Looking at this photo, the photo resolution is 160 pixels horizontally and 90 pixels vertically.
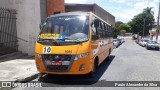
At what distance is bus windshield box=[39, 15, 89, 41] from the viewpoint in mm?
8625

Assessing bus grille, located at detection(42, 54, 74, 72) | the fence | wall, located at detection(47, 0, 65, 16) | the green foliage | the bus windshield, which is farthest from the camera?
the green foliage

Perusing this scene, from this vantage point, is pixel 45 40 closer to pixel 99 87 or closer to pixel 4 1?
pixel 99 87

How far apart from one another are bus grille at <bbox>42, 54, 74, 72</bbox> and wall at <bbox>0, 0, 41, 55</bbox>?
6.73m

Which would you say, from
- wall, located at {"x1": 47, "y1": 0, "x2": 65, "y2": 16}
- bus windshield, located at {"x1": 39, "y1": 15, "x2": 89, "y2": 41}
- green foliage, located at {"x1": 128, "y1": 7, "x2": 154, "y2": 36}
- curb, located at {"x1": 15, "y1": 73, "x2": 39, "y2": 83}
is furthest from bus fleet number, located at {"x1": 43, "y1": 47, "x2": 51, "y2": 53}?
green foliage, located at {"x1": 128, "y1": 7, "x2": 154, "y2": 36}

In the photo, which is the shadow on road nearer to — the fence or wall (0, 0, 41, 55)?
wall (0, 0, 41, 55)

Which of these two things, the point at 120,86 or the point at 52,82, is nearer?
the point at 120,86

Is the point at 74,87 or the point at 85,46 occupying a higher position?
the point at 85,46

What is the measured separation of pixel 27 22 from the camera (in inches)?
583

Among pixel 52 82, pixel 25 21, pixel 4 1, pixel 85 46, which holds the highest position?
pixel 4 1

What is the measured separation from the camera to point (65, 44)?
8281 millimetres

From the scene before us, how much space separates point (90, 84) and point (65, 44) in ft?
5.45

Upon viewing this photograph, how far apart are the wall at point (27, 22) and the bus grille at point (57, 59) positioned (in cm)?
673

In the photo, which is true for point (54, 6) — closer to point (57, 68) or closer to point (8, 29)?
point (8, 29)

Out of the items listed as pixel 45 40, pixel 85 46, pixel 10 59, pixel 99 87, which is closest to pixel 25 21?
pixel 10 59
